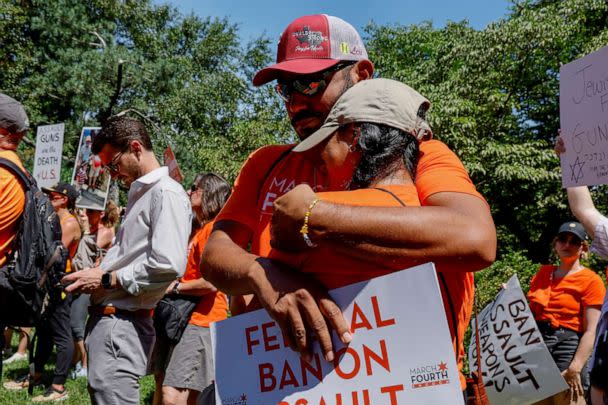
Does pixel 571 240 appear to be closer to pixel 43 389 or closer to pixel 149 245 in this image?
pixel 149 245

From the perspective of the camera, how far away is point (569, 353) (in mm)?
5160

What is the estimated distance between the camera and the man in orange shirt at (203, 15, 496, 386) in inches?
46.4

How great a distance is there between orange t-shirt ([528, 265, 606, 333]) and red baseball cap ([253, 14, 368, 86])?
4.18 metres

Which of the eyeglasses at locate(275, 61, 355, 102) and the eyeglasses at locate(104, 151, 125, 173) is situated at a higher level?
the eyeglasses at locate(104, 151, 125, 173)

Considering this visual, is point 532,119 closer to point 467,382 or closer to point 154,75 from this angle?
point 154,75

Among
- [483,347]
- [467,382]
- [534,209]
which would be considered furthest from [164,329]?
[534,209]

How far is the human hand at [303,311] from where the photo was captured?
122 cm

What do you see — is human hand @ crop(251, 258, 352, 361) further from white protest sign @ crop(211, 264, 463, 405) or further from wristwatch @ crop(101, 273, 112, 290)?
wristwatch @ crop(101, 273, 112, 290)

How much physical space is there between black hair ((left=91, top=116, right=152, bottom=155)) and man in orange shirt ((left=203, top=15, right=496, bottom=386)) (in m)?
1.80

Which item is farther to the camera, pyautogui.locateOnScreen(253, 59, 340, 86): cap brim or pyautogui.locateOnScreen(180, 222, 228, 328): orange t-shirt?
pyautogui.locateOnScreen(180, 222, 228, 328): orange t-shirt

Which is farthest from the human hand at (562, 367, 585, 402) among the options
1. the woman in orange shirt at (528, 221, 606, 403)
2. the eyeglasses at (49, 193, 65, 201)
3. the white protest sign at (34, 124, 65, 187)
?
the white protest sign at (34, 124, 65, 187)

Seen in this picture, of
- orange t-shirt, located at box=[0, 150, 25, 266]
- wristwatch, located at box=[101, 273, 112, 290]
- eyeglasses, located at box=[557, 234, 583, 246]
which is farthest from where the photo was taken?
eyeglasses, located at box=[557, 234, 583, 246]

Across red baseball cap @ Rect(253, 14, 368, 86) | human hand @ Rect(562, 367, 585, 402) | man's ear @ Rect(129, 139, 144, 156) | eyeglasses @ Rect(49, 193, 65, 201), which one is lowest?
human hand @ Rect(562, 367, 585, 402)

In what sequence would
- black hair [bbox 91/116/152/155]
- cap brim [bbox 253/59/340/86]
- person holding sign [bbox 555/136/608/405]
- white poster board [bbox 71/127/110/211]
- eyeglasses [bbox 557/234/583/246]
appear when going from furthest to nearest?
white poster board [bbox 71/127/110/211]
eyeglasses [bbox 557/234/583/246]
black hair [bbox 91/116/152/155]
person holding sign [bbox 555/136/608/405]
cap brim [bbox 253/59/340/86]
